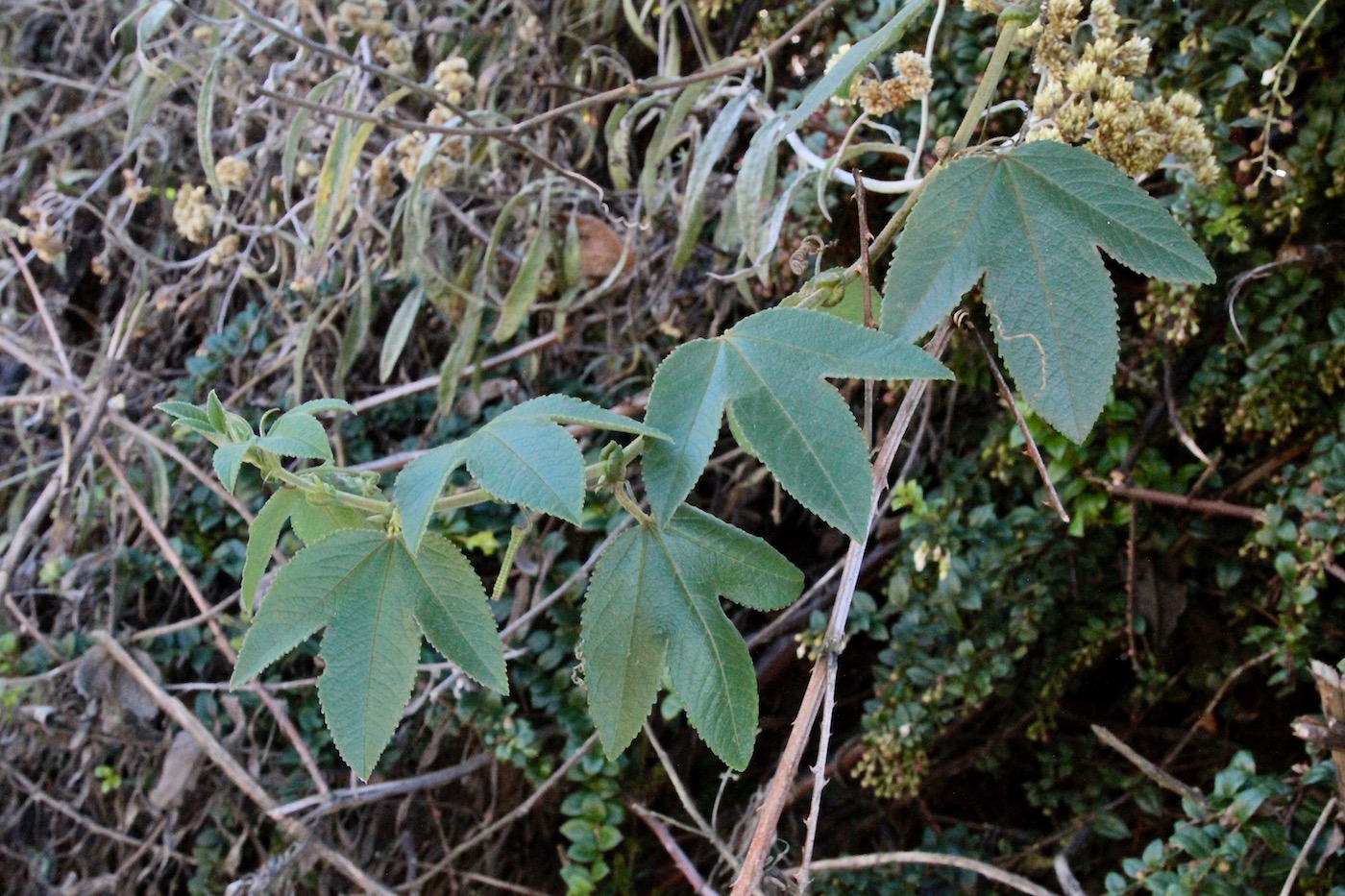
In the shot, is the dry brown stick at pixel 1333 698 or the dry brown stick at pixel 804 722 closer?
the dry brown stick at pixel 804 722

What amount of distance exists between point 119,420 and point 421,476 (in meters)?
1.28

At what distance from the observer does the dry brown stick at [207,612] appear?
141 cm

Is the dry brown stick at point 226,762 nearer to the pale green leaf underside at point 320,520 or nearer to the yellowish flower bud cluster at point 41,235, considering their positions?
the yellowish flower bud cluster at point 41,235

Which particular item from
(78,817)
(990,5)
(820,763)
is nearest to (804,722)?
(820,763)

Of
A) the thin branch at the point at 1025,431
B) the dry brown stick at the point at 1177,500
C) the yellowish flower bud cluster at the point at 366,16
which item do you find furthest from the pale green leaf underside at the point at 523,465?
the yellowish flower bud cluster at the point at 366,16

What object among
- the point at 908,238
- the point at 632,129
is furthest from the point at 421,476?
the point at 632,129

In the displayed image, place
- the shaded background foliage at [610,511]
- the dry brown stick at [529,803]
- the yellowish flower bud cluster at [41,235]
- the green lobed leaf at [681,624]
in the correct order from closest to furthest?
the green lobed leaf at [681,624] < the shaded background foliage at [610,511] < the dry brown stick at [529,803] < the yellowish flower bud cluster at [41,235]

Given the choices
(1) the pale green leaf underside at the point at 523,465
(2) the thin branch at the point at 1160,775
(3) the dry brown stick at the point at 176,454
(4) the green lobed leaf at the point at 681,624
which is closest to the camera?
(1) the pale green leaf underside at the point at 523,465

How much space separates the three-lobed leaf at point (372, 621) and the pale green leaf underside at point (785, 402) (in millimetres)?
153

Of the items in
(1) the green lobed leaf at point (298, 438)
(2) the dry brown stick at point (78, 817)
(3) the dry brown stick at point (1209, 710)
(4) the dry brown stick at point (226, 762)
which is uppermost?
(1) the green lobed leaf at point (298, 438)

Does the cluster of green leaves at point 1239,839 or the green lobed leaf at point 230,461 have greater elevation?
the green lobed leaf at point 230,461

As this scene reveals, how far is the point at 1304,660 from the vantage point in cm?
110

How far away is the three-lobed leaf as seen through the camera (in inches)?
24.3

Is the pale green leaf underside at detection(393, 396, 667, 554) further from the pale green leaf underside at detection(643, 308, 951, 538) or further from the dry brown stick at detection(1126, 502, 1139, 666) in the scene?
the dry brown stick at detection(1126, 502, 1139, 666)
